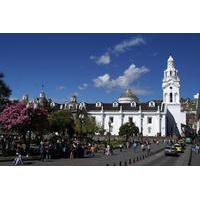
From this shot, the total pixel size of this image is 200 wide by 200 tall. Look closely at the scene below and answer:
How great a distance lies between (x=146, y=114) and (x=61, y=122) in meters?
42.5

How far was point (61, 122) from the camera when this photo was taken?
64.0 metres

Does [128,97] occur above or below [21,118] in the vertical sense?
above

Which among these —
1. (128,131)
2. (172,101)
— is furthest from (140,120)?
(128,131)

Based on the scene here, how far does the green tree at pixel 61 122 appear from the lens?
62000mm

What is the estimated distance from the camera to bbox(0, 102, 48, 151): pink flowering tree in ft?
113

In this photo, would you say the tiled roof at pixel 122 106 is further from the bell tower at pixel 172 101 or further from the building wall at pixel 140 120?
the bell tower at pixel 172 101

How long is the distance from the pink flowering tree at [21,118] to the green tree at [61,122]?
24.5 m

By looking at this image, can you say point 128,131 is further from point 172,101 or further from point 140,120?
point 172,101

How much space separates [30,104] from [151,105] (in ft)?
229

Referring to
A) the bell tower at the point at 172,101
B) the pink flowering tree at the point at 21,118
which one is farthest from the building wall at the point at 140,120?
the pink flowering tree at the point at 21,118

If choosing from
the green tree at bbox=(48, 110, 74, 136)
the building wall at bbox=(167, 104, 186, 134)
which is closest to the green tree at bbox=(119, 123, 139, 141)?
the building wall at bbox=(167, 104, 186, 134)

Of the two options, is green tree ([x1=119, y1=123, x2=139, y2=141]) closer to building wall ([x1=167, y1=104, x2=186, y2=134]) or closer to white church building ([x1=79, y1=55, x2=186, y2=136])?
white church building ([x1=79, y1=55, x2=186, y2=136])
